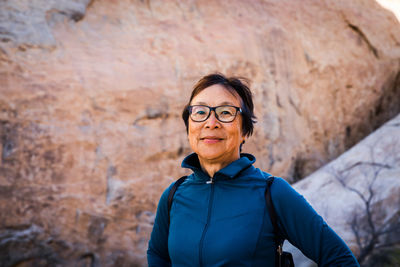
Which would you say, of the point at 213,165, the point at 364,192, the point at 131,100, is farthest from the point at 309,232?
the point at 131,100

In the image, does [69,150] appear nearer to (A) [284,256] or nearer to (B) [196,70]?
(B) [196,70]

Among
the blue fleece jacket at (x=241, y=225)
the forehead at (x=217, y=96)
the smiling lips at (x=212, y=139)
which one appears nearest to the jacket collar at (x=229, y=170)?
the blue fleece jacket at (x=241, y=225)

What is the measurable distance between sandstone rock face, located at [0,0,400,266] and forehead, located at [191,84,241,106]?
1216mm

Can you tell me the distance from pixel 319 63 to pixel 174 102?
188cm

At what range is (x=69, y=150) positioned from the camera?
2926mm

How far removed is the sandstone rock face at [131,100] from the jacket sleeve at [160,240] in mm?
1387

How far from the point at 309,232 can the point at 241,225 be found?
23 cm

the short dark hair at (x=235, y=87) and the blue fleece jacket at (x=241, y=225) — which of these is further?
the short dark hair at (x=235, y=87)

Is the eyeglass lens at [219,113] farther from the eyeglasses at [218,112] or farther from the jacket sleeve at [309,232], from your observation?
the jacket sleeve at [309,232]

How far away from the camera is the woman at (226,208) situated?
3.87 feet

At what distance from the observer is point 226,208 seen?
127 cm

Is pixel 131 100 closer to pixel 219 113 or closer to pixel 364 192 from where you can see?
pixel 219 113

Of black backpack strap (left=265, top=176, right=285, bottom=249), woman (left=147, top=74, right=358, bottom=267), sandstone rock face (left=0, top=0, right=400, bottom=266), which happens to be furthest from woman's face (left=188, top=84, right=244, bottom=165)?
sandstone rock face (left=0, top=0, right=400, bottom=266)

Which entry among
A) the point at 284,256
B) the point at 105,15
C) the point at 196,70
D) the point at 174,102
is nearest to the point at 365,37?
the point at 196,70
